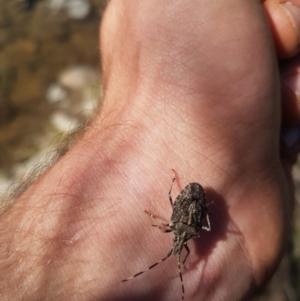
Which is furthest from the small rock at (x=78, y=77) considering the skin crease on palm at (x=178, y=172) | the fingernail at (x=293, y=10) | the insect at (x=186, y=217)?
the insect at (x=186, y=217)

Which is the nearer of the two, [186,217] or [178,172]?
[186,217]

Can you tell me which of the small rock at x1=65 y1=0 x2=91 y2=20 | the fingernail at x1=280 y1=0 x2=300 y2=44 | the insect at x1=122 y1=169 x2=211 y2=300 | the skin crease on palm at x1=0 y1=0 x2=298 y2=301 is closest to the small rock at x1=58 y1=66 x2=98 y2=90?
the small rock at x1=65 y1=0 x2=91 y2=20

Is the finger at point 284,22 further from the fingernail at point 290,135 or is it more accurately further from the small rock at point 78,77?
the small rock at point 78,77

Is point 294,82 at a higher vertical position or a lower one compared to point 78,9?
lower

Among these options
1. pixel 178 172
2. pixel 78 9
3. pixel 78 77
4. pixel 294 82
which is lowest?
pixel 78 77

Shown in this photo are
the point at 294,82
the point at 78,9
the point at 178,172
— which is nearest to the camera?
the point at 178,172

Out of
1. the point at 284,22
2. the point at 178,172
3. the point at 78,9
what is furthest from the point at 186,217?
the point at 78,9

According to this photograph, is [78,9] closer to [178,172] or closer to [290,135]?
[290,135]
